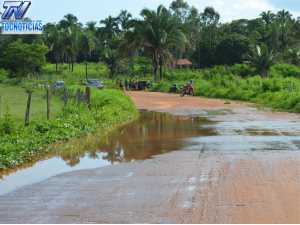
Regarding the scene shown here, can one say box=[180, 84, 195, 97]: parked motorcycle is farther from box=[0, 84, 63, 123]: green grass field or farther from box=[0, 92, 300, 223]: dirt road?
box=[0, 92, 300, 223]: dirt road

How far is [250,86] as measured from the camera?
1919 inches

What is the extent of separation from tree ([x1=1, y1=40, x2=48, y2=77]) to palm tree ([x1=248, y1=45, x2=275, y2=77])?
82.4ft

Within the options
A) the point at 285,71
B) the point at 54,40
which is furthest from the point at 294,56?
the point at 54,40

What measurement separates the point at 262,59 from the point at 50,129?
4061cm

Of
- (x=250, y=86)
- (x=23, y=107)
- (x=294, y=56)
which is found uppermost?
(x=294, y=56)

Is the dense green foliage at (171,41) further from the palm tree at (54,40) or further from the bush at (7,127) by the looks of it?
the bush at (7,127)

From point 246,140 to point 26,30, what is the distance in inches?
949

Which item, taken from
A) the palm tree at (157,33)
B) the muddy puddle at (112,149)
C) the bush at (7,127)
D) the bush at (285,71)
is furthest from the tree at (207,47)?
the bush at (7,127)

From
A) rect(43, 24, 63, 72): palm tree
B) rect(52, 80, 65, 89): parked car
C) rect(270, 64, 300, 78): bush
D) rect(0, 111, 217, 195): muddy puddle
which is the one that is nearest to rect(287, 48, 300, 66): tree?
rect(270, 64, 300, 78): bush

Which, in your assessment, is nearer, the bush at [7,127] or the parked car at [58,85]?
the bush at [7,127]

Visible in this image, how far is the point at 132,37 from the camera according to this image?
67188mm

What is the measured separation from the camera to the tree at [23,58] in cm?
6931

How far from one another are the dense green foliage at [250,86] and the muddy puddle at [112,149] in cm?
1150

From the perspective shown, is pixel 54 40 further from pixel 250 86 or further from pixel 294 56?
pixel 250 86
